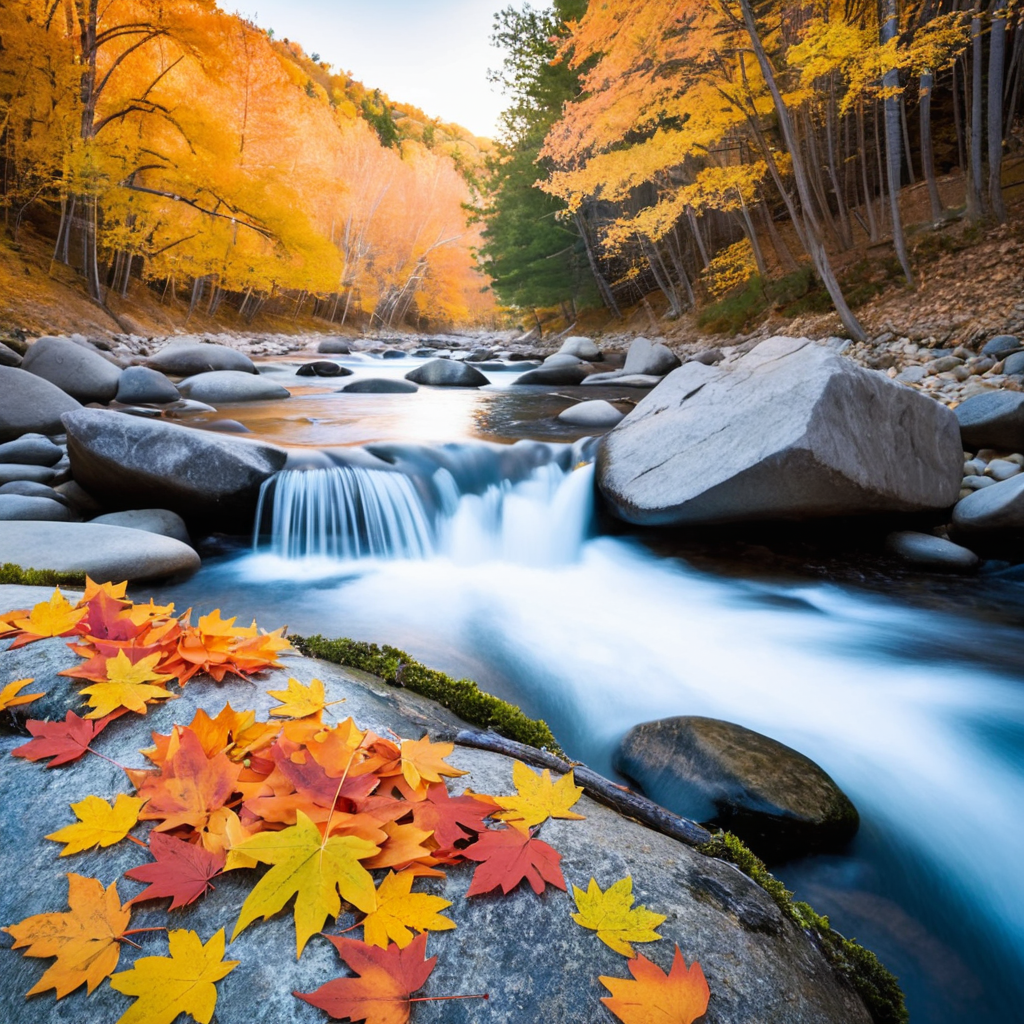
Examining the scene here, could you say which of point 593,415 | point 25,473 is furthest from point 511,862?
point 593,415

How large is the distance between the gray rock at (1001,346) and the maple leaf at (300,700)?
855 centimetres

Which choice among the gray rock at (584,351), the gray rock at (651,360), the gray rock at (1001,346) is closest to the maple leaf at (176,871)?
the gray rock at (1001,346)

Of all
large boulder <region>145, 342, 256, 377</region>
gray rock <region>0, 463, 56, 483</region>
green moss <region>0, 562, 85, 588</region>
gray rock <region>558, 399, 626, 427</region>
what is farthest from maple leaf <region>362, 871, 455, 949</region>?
large boulder <region>145, 342, 256, 377</region>

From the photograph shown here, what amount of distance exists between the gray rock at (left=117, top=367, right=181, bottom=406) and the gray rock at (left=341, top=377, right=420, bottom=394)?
3.90 meters

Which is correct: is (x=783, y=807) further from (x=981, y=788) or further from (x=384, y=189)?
(x=384, y=189)

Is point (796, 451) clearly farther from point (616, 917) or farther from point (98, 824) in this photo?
point (98, 824)

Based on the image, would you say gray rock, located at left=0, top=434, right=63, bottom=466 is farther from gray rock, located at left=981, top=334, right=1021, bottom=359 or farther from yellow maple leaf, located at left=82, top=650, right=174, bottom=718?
gray rock, located at left=981, top=334, right=1021, bottom=359

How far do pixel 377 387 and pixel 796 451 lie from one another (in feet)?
32.0

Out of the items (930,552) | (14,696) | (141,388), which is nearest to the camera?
(14,696)

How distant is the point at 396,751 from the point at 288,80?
991 inches

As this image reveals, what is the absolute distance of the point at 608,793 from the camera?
134 cm

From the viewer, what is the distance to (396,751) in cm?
116

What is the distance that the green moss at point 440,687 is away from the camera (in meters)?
1.79

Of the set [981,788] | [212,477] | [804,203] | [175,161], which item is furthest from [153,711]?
[175,161]
